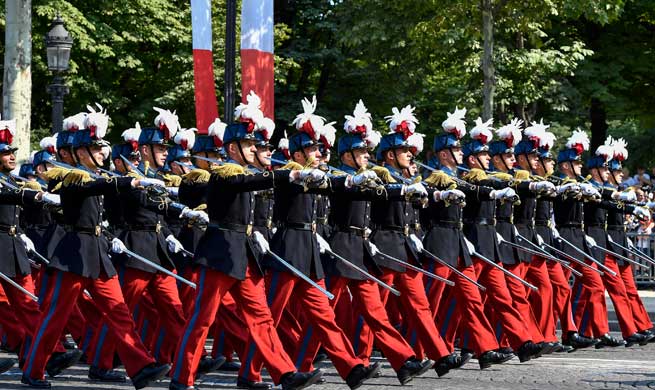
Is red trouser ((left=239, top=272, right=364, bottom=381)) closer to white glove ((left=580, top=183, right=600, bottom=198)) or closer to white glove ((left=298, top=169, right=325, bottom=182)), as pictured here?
white glove ((left=298, top=169, right=325, bottom=182))

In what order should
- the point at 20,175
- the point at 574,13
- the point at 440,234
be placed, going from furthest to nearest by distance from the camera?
the point at 574,13
the point at 20,175
the point at 440,234

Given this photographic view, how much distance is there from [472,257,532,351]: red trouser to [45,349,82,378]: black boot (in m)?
3.43

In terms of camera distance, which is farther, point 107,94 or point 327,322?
point 107,94

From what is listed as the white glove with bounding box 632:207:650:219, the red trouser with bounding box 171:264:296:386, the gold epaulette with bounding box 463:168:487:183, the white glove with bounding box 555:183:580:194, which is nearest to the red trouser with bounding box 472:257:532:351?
the gold epaulette with bounding box 463:168:487:183

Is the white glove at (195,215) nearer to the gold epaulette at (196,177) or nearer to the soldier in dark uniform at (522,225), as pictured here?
the gold epaulette at (196,177)

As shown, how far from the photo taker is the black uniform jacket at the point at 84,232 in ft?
34.1

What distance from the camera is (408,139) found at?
11.9 m

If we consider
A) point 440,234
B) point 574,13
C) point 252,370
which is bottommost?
point 252,370

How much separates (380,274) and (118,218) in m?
2.16

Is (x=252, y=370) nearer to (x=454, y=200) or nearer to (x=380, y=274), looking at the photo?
(x=380, y=274)

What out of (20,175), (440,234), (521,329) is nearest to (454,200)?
(440,234)

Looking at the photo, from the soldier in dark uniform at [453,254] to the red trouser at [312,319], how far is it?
1.48 meters

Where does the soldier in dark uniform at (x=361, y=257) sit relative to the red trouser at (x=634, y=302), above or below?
above

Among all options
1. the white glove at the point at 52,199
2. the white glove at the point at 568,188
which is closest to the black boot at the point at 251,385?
the white glove at the point at 52,199
